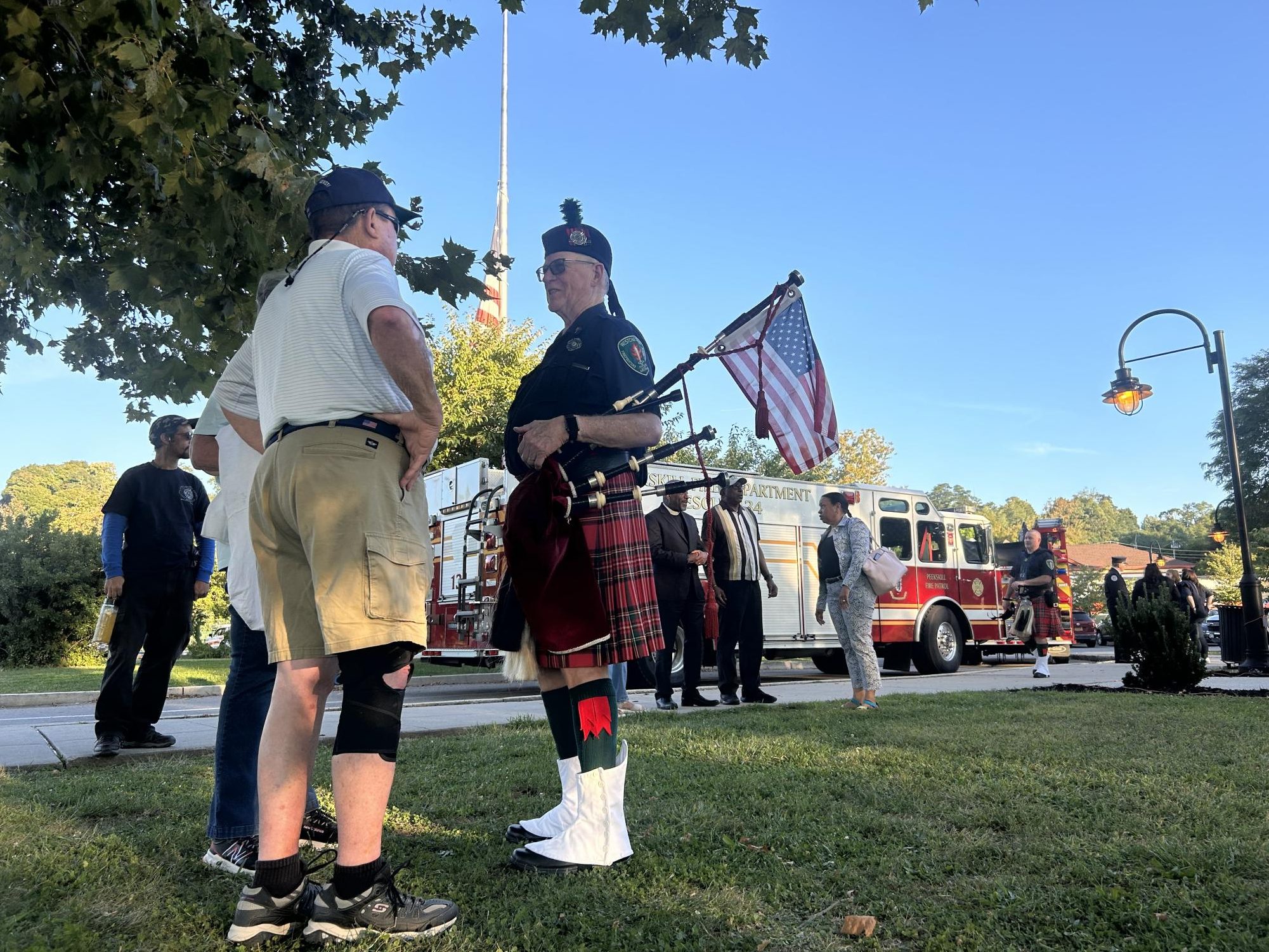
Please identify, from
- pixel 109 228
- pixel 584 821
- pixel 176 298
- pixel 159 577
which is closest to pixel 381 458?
pixel 584 821

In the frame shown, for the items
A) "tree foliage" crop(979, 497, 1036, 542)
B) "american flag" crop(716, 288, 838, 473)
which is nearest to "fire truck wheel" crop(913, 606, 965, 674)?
"american flag" crop(716, 288, 838, 473)

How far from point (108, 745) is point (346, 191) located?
4224 millimetres

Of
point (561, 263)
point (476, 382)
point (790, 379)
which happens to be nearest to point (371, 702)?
point (561, 263)

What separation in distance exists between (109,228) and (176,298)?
1.48 m

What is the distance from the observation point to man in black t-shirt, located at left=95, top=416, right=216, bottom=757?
5.55m

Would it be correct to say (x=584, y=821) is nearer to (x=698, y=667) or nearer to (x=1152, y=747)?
(x=1152, y=747)

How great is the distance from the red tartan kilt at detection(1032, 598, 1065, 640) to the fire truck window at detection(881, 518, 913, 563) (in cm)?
220

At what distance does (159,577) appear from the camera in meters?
5.74

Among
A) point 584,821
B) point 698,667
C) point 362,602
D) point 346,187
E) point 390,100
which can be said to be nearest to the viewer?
point 362,602

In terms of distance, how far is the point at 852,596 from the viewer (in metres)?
7.84

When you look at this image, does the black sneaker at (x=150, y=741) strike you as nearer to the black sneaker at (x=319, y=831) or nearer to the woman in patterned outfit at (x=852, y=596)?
the black sneaker at (x=319, y=831)

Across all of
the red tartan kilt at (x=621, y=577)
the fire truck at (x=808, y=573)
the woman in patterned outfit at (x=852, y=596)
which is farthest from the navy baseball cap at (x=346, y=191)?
the fire truck at (x=808, y=573)

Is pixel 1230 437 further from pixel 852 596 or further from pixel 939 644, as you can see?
pixel 852 596

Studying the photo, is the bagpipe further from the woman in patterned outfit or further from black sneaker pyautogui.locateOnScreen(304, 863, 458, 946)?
the woman in patterned outfit
